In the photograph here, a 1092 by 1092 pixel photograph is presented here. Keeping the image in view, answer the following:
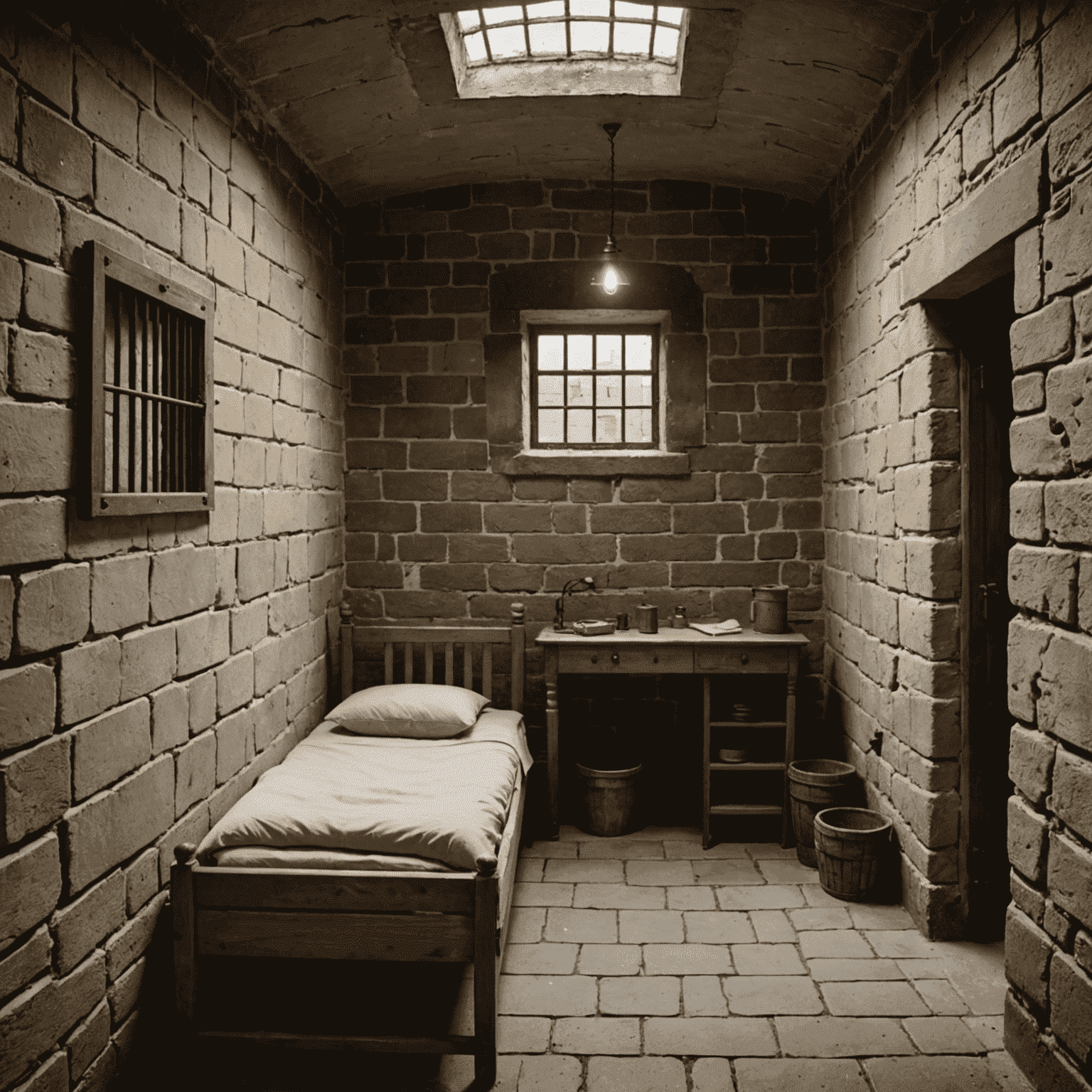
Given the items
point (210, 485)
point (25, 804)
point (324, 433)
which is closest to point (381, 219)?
point (324, 433)

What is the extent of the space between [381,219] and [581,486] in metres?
1.93

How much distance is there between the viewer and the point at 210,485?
3.23 m

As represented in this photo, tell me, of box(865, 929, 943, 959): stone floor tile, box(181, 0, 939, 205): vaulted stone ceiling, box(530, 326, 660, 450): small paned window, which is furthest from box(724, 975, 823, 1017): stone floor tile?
box(181, 0, 939, 205): vaulted stone ceiling

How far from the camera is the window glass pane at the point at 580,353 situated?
5.29m

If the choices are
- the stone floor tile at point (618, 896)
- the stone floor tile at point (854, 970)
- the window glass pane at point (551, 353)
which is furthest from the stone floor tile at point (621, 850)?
the window glass pane at point (551, 353)

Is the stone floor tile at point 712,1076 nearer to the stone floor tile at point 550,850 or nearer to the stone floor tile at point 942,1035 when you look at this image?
the stone floor tile at point 942,1035

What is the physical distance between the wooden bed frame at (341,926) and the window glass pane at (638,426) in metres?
3.13

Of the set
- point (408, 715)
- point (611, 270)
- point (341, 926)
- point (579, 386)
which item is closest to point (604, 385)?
point (579, 386)

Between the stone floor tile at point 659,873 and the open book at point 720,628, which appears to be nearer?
the stone floor tile at point 659,873

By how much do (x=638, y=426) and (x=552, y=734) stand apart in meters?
1.87

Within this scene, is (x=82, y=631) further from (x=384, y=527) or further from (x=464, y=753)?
(x=384, y=527)

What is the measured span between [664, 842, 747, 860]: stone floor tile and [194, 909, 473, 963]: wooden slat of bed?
2.03 metres

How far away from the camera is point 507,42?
3963 millimetres

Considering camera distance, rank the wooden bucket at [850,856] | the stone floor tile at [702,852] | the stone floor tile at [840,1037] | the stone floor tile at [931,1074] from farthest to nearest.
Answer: the stone floor tile at [702,852]
the wooden bucket at [850,856]
the stone floor tile at [840,1037]
the stone floor tile at [931,1074]
